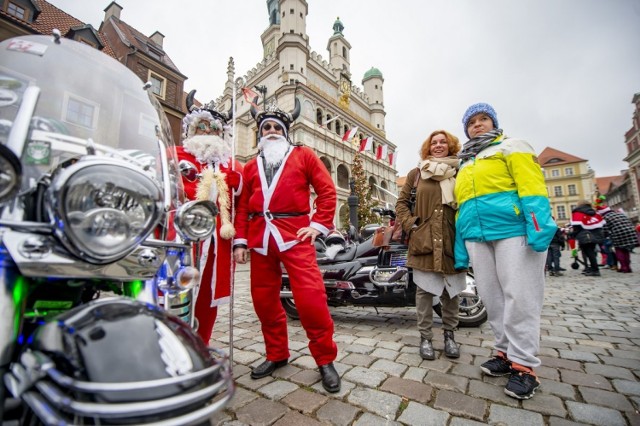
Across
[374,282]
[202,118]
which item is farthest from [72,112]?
[374,282]

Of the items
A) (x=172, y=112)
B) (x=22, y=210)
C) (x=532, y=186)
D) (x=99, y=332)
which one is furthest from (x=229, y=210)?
(x=172, y=112)

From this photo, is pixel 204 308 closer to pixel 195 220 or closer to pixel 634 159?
pixel 195 220

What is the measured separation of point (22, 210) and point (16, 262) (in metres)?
0.15

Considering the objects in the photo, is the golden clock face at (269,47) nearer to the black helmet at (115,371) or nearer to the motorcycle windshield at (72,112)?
the motorcycle windshield at (72,112)

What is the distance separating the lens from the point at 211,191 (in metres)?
2.13

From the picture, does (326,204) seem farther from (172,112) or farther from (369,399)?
(172,112)

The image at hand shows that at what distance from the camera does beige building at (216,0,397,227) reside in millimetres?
31547

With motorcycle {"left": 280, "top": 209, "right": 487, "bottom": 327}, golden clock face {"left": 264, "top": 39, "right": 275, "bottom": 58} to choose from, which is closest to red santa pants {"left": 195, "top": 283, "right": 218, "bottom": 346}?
motorcycle {"left": 280, "top": 209, "right": 487, "bottom": 327}

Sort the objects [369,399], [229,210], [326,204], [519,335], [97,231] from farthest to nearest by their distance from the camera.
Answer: [229,210], [326,204], [519,335], [369,399], [97,231]

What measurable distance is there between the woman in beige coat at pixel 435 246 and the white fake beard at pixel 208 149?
179 cm

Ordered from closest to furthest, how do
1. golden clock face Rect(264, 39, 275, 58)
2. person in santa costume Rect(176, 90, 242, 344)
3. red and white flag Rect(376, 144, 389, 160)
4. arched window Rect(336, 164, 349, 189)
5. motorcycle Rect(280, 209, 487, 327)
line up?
1. person in santa costume Rect(176, 90, 242, 344)
2. motorcycle Rect(280, 209, 487, 327)
3. red and white flag Rect(376, 144, 389, 160)
4. arched window Rect(336, 164, 349, 189)
5. golden clock face Rect(264, 39, 275, 58)

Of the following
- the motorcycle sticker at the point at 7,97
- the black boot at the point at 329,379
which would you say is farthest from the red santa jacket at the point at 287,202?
the motorcycle sticker at the point at 7,97

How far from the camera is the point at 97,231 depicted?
0.82 metres

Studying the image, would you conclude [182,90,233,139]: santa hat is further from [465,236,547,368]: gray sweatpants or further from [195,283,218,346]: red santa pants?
[465,236,547,368]: gray sweatpants
